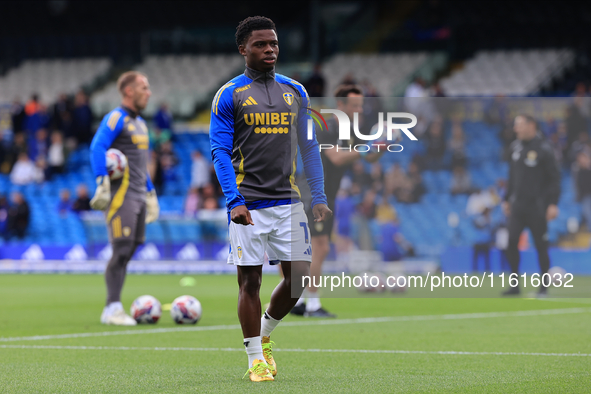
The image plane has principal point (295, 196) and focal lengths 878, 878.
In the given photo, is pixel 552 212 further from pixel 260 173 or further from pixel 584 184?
pixel 260 173

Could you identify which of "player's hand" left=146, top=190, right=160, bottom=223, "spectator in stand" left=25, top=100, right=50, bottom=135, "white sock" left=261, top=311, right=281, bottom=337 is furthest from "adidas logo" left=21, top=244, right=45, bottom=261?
"white sock" left=261, top=311, right=281, bottom=337

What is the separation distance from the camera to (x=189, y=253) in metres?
19.9

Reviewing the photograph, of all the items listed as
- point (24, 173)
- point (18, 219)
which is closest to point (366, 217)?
point (18, 219)

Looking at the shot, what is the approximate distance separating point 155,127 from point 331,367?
65.1 feet

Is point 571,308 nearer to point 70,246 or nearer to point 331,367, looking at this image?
point 331,367

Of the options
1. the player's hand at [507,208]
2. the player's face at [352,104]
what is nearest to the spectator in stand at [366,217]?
the player's hand at [507,208]

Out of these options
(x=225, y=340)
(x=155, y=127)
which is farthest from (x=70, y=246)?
(x=225, y=340)

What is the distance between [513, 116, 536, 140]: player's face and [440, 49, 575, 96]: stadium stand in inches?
503

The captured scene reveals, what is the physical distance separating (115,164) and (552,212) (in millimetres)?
6237

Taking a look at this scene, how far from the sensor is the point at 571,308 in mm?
10594

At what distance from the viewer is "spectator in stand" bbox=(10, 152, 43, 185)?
25.1 m

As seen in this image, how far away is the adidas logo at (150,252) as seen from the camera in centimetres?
2006

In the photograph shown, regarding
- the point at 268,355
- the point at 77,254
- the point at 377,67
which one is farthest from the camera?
the point at 377,67

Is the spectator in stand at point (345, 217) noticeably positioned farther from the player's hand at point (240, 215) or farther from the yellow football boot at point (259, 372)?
the player's hand at point (240, 215)
